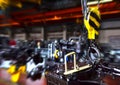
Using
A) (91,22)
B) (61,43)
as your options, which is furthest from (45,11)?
(91,22)

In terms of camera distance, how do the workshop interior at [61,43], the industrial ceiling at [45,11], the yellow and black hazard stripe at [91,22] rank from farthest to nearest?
the industrial ceiling at [45,11] < the yellow and black hazard stripe at [91,22] < the workshop interior at [61,43]

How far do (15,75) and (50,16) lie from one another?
6.14 feet

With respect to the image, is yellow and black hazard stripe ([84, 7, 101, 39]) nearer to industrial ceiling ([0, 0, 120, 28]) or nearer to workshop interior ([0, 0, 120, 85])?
workshop interior ([0, 0, 120, 85])

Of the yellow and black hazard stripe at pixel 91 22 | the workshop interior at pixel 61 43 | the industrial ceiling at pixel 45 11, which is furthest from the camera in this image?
the industrial ceiling at pixel 45 11

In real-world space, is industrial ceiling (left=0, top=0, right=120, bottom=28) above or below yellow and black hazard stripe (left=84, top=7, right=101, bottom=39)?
above

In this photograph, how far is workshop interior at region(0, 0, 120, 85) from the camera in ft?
8.51

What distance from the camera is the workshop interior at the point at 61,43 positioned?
2594 mm

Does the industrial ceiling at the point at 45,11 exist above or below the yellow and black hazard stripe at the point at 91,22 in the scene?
above

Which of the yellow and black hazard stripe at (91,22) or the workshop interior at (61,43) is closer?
the workshop interior at (61,43)

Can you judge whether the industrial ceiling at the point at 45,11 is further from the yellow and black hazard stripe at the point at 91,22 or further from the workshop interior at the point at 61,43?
the yellow and black hazard stripe at the point at 91,22

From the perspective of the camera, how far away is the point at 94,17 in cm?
379

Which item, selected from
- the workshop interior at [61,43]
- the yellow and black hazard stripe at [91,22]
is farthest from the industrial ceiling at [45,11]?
the yellow and black hazard stripe at [91,22]

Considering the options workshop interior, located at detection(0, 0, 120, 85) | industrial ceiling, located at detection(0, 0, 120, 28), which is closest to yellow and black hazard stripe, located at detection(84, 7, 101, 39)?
workshop interior, located at detection(0, 0, 120, 85)

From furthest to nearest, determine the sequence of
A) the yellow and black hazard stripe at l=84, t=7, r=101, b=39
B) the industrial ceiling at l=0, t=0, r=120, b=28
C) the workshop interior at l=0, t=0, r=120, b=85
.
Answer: the industrial ceiling at l=0, t=0, r=120, b=28, the yellow and black hazard stripe at l=84, t=7, r=101, b=39, the workshop interior at l=0, t=0, r=120, b=85
